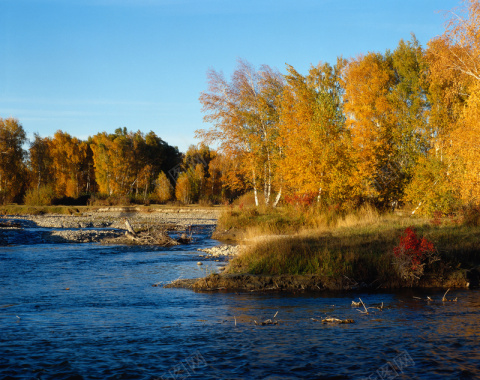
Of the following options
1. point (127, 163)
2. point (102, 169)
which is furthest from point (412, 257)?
point (102, 169)

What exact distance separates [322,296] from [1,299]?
8886mm

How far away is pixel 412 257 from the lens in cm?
1402

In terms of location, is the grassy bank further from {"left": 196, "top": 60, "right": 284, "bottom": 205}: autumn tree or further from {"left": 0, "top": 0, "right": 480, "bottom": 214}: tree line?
{"left": 196, "top": 60, "right": 284, "bottom": 205}: autumn tree

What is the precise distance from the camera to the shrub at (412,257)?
1392 cm

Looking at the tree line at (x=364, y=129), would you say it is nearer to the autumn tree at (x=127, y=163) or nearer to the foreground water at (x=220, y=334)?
the foreground water at (x=220, y=334)

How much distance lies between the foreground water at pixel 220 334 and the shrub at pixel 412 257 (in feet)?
2.42

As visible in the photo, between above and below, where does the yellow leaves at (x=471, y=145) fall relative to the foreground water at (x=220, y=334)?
above

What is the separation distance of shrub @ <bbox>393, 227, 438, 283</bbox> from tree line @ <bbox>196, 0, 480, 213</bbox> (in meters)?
5.77

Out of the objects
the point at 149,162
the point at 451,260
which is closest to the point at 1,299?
the point at 451,260

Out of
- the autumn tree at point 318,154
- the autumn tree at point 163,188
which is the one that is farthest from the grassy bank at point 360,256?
the autumn tree at point 163,188

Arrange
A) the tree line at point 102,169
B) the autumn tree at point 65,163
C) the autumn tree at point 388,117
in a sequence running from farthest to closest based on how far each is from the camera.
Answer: the autumn tree at point 65,163
the tree line at point 102,169
the autumn tree at point 388,117

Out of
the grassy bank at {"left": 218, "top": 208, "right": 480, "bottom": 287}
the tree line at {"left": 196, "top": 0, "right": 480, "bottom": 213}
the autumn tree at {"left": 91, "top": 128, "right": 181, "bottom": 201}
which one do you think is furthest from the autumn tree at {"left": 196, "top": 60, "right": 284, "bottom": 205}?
the autumn tree at {"left": 91, "top": 128, "right": 181, "bottom": 201}

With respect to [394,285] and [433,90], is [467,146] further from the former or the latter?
[433,90]

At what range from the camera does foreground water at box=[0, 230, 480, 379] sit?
7551 mm
